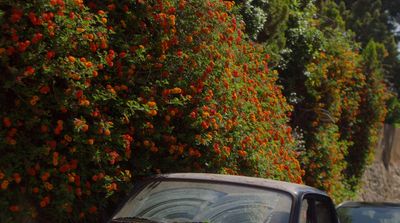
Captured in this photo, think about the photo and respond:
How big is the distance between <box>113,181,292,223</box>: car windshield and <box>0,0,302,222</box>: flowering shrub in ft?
2.52

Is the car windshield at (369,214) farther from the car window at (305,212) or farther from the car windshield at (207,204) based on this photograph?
the car windshield at (207,204)

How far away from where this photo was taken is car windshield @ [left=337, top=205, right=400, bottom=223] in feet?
Answer: 27.6

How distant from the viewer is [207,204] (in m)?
5.20

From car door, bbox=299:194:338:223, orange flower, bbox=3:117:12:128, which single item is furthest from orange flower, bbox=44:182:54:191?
car door, bbox=299:194:338:223

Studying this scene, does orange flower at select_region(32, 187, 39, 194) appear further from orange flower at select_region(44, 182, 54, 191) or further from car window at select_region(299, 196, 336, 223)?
car window at select_region(299, 196, 336, 223)

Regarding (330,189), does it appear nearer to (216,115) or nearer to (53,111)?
(216,115)

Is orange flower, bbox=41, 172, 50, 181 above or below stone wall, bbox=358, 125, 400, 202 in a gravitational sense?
below

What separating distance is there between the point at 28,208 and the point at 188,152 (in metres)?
1.90

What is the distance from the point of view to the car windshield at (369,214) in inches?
332

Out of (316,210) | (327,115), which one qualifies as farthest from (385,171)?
(316,210)

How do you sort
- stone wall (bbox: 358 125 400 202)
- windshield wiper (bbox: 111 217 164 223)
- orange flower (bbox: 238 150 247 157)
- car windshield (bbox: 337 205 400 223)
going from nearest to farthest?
windshield wiper (bbox: 111 217 164 223), orange flower (bbox: 238 150 247 157), car windshield (bbox: 337 205 400 223), stone wall (bbox: 358 125 400 202)

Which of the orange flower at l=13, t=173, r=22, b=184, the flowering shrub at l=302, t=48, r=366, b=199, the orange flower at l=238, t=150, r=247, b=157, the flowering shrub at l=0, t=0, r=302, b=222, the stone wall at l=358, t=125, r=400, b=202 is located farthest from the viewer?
the stone wall at l=358, t=125, r=400, b=202

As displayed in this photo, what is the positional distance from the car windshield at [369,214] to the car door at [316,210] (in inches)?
102

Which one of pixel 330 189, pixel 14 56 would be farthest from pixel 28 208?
pixel 330 189
